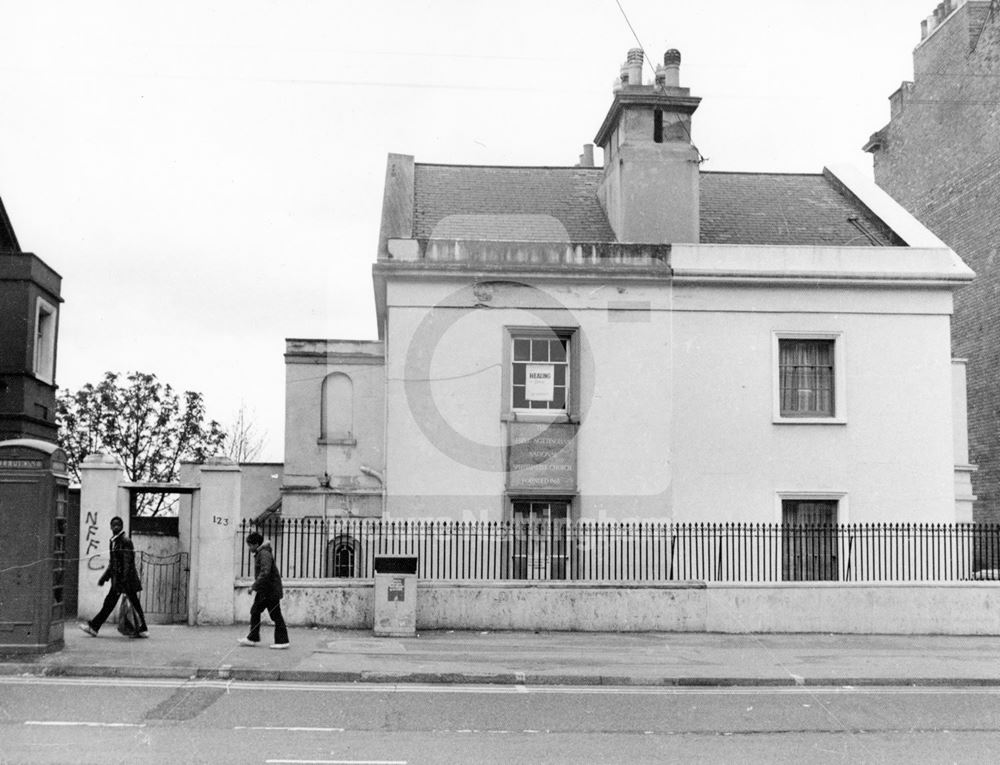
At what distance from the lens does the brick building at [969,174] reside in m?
30.2

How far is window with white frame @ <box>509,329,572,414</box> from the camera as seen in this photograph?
21828 mm

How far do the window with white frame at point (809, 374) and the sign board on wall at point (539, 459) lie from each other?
424 centimetres

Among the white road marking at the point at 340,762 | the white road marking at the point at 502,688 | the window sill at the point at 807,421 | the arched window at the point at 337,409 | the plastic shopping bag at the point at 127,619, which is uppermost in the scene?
the arched window at the point at 337,409

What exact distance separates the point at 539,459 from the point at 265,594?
719 centimetres

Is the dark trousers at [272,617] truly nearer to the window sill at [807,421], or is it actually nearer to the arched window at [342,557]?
the arched window at [342,557]

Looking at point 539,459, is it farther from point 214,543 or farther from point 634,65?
point 634,65

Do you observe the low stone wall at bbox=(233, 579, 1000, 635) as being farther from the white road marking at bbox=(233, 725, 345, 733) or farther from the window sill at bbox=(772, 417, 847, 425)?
the white road marking at bbox=(233, 725, 345, 733)

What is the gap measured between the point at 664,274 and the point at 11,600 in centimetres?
1291

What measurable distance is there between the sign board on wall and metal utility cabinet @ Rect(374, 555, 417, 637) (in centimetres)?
410

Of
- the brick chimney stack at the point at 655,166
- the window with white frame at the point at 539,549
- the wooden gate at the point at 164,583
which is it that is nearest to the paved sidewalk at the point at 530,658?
the wooden gate at the point at 164,583

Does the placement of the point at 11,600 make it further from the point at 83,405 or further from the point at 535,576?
the point at 83,405

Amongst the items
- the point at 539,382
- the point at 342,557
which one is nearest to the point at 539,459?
the point at 539,382

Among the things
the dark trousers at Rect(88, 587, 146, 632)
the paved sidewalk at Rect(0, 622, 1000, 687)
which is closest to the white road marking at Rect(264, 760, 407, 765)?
the paved sidewalk at Rect(0, 622, 1000, 687)

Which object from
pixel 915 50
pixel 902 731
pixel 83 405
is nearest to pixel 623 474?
pixel 902 731
